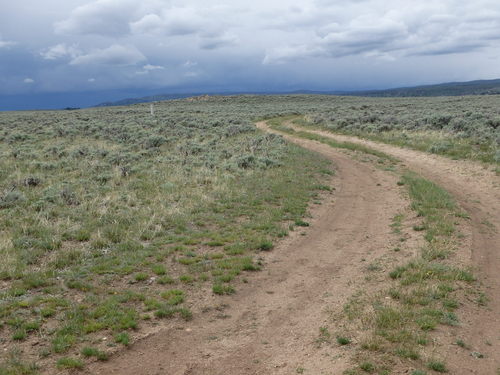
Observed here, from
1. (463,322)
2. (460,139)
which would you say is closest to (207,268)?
(463,322)

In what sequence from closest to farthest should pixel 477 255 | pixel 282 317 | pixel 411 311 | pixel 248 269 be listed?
pixel 411 311 < pixel 282 317 < pixel 248 269 < pixel 477 255

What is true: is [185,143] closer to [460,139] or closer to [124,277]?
[460,139]

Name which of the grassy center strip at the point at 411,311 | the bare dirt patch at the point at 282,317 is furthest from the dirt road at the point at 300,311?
the grassy center strip at the point at 411,311

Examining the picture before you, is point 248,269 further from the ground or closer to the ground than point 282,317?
further from the ground

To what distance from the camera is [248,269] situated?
27.0ft

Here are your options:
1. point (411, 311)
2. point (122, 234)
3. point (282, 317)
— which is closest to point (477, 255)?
point (411, 311)

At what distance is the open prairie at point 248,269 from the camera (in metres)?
5.43

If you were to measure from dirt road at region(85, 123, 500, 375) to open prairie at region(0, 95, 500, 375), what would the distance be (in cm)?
3

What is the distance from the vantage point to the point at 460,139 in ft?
74.4

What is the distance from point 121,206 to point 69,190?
2.31 meters

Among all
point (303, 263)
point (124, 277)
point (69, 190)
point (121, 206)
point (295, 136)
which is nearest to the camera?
point (124, 277)

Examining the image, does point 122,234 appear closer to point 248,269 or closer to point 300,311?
point 248,269

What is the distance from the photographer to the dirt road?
529 cm

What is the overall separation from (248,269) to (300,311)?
1.88m
